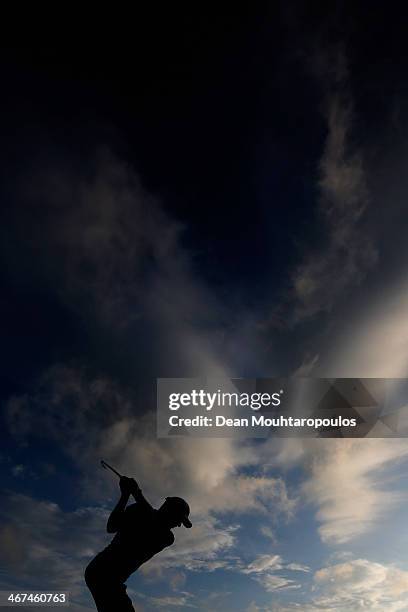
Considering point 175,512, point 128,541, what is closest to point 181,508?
point 175,512

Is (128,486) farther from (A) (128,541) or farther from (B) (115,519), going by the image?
(A) (128,541)

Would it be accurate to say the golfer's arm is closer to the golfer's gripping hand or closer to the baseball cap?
the golfer's gripping hand

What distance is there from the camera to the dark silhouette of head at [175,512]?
8055 millimetres

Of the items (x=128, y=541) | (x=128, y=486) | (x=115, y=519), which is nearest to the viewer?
(x=128, y=541)

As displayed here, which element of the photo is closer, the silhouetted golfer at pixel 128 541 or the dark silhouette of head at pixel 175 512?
the silhouetted golfer at pixel 128 541

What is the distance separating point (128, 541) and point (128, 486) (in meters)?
0.97

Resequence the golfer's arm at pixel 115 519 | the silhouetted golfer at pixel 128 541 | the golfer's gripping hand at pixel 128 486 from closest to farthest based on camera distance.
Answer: the silhouetted golfer at pixel 128 541 → the golfer's arm at pixel 115 519 → the golfer's gripping hand at pixel 128 486

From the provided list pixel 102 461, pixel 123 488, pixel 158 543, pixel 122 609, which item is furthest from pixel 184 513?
pixel 102 461

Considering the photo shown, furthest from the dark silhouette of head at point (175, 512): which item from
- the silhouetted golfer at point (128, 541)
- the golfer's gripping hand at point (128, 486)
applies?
the golfer's gripping hand at point (128, 486)

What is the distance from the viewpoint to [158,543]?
8.06 m

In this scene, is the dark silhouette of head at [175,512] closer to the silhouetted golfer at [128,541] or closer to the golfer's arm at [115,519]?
the silhouetted golfer at [128,541]

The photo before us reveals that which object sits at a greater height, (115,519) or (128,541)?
(115,519)

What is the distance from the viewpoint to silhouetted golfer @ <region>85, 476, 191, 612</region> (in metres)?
7.50

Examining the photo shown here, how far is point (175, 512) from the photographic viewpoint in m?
8.08
